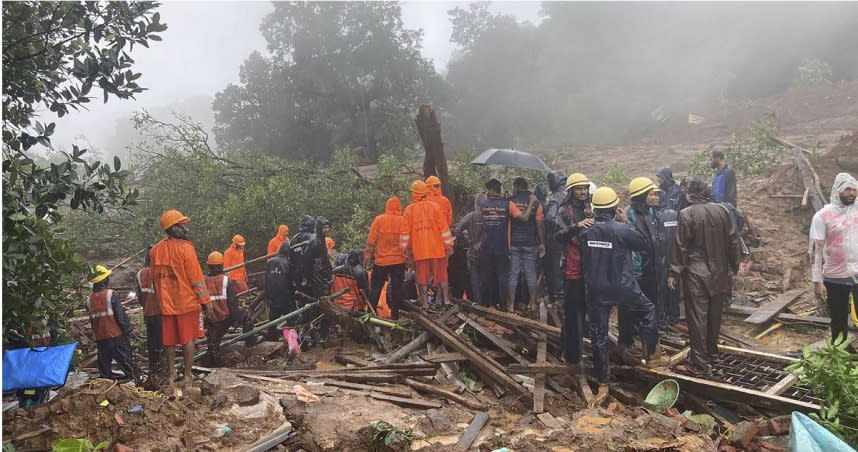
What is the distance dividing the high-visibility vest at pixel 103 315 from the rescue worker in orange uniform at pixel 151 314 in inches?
14.8

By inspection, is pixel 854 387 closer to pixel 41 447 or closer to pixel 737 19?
pixel 41 447

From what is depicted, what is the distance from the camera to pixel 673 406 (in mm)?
5230

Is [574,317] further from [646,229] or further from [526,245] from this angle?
[526,245]

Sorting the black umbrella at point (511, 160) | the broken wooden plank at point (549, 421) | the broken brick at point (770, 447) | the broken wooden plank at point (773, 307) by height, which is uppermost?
the black umbrella at point (511, 160)

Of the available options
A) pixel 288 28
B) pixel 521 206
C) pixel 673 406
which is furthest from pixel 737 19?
pixel 673 406

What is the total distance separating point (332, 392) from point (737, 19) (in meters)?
34.6

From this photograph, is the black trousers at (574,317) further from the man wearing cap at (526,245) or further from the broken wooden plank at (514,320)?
the man wearing cap at (526,245)

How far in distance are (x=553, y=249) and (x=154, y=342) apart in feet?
17.4

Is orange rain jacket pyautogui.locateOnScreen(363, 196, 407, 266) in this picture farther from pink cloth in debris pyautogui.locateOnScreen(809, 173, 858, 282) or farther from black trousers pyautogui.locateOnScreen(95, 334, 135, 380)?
pink cloth in debris pyautogui.locateOnScreen(809, 173, 858, 282)

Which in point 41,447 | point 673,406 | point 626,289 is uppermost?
point 626,289

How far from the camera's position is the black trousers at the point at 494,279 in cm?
752

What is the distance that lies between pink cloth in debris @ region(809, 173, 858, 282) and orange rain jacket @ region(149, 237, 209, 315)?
6535 millimetres

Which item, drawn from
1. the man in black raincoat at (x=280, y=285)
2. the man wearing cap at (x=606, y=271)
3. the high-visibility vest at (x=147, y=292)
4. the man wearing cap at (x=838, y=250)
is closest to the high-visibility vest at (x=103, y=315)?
the high-visibility vest at (x=147, y=292)

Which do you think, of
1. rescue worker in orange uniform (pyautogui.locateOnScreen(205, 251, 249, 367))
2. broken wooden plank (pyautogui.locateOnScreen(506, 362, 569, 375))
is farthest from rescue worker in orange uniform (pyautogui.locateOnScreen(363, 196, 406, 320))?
broken wooden plank (pyautogui.locateOnScreen(506, 362, 569, 375))
